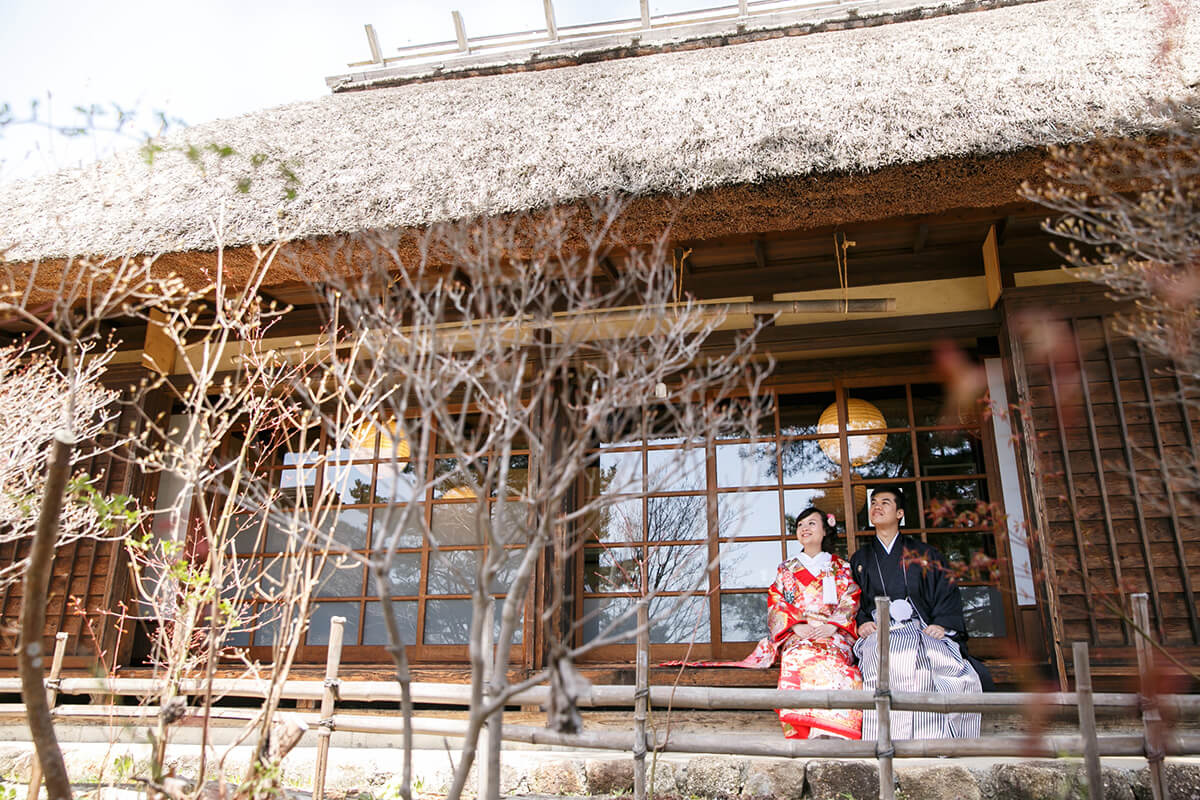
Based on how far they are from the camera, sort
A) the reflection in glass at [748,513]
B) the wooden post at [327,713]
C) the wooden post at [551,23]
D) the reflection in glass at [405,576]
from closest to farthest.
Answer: the wooden post at [327,713] → the reflection in glass at [748,513] → the reflection in glass at [405,576] → the wooden post at [551,23]

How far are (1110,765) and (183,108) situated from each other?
13.5 ft

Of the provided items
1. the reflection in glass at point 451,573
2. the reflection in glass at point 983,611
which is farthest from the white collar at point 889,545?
the reflection in glass at point 451,573

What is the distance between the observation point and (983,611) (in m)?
4.36

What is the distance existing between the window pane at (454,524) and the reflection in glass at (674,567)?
3.66 feet

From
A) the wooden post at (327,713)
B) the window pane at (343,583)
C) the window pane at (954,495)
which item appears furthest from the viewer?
the window pane at (343,583)

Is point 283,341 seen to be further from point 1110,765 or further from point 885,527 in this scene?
point 1110,765

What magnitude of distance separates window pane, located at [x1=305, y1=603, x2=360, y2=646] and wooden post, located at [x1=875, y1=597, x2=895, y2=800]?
10.2 ft

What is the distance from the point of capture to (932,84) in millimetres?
4191

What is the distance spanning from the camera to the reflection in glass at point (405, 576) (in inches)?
197

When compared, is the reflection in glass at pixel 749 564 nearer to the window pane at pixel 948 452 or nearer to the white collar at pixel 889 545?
the white collar at pixel 889 545

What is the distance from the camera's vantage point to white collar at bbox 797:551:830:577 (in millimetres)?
4117

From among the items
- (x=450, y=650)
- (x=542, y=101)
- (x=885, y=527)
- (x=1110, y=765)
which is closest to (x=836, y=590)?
(x=885, y=527)

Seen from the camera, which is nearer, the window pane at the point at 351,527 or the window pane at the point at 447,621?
the window pane at the point at 447,621

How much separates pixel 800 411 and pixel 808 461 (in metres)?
0.30
